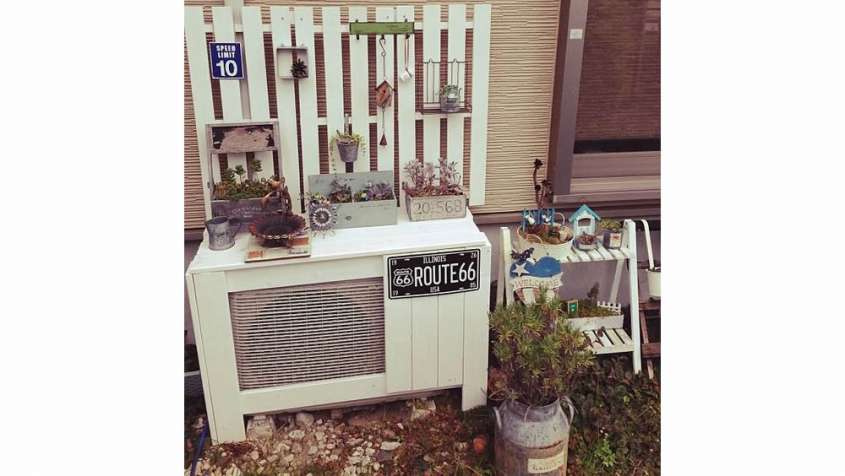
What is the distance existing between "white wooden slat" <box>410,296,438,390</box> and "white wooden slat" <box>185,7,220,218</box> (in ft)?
3.70

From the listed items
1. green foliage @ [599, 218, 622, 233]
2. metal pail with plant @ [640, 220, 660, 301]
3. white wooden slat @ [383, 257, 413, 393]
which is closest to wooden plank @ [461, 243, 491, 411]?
white wooden slat @ [383, 257, 413, 393]

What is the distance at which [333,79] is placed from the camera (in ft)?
9.09

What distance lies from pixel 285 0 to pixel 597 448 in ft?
7.88

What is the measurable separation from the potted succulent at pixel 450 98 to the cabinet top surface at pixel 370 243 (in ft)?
1.73

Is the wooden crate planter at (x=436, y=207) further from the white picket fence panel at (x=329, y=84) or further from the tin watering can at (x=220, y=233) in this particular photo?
the tin watering can at (x=220, y=233)

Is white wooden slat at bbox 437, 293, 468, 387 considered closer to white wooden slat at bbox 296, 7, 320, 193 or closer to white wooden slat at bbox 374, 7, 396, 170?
white wooden slat at bbox 374, 7, 396, 170

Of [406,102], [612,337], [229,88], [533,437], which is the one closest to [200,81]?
[229,88]

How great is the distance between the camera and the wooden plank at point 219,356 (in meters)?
2.51

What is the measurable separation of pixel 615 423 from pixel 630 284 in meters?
0.68

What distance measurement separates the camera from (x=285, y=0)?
8.77ft

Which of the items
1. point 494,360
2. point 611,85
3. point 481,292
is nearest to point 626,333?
point 494,360

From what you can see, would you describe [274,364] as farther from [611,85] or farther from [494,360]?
[611,85]

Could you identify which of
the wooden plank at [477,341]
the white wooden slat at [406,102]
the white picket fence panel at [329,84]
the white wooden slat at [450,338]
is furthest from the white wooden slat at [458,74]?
the white wooden slat at [450,338]

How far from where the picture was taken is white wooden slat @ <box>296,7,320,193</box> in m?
2.65
